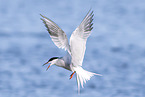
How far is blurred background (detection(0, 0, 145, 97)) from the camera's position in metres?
9.59

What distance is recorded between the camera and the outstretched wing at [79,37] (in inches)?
217

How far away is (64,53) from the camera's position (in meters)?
11.8

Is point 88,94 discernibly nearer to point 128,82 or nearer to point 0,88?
point 128,82

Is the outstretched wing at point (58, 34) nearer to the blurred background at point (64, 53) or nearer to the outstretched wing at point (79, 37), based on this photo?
the outstretched wing at point (79, 37)

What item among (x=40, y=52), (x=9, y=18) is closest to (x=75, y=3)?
(x=9, y=18)

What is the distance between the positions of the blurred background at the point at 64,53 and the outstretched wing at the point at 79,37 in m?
3.58

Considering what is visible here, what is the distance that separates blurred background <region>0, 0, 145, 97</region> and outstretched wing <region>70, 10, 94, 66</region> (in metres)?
3.58

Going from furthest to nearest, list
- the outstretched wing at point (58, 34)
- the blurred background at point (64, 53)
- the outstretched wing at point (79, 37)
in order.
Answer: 1. the blurred background at point (64, 53)
2. the outstretched wing at point (79, 37)
3. the outstretched wing at point (58, 34)

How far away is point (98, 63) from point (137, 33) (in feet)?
10.1

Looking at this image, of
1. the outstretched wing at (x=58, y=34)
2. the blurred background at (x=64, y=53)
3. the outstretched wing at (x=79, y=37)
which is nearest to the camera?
the outstretched wing at (x=58, y=34)

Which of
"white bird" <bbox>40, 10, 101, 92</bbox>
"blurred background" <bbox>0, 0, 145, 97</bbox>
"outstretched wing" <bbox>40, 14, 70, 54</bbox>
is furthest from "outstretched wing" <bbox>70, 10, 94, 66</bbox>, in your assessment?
"blurred background" <bbox>0, 0, 145, 97</bbox>

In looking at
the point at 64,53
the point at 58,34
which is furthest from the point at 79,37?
the point at 64,53

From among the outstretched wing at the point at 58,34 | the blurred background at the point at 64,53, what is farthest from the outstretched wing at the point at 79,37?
the blurred background at the point at 64,53

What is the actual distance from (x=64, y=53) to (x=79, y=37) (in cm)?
625
